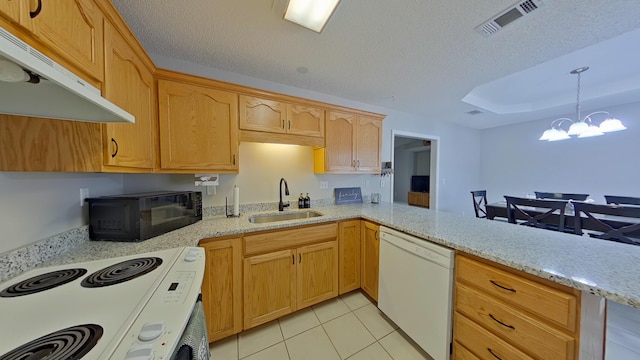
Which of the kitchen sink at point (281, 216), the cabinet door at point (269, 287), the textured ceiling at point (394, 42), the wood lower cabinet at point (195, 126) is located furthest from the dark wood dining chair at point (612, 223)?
the wood lower cabinet at point (195, 126)

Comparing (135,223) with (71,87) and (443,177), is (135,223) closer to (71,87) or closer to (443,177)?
(71,87)

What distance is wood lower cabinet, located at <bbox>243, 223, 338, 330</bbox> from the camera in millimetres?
1653

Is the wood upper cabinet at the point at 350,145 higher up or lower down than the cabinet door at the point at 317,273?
higher up

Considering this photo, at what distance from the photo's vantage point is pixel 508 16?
4.60 feet

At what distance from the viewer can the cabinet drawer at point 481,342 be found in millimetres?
1037

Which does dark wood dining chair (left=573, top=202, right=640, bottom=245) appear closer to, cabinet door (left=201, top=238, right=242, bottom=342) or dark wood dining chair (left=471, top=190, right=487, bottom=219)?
dark wood dining chair (left=471, top=190, right=487, bottom=219)

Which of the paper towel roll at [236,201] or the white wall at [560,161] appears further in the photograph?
the white wall at [560,161]

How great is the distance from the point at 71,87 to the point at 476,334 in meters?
2.09

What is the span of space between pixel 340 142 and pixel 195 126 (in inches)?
59.0

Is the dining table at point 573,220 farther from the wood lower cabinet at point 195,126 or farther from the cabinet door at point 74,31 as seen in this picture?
the cabinet door at point 74,31

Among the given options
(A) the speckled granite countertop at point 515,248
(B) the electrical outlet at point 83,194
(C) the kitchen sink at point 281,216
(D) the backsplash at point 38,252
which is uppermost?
(B) the electrical outlet at point 83,194

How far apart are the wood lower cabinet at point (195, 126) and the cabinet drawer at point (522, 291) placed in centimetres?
193

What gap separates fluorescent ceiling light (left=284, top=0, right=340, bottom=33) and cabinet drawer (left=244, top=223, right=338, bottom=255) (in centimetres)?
161

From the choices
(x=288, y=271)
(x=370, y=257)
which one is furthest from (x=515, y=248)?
(x=288, y=271)
